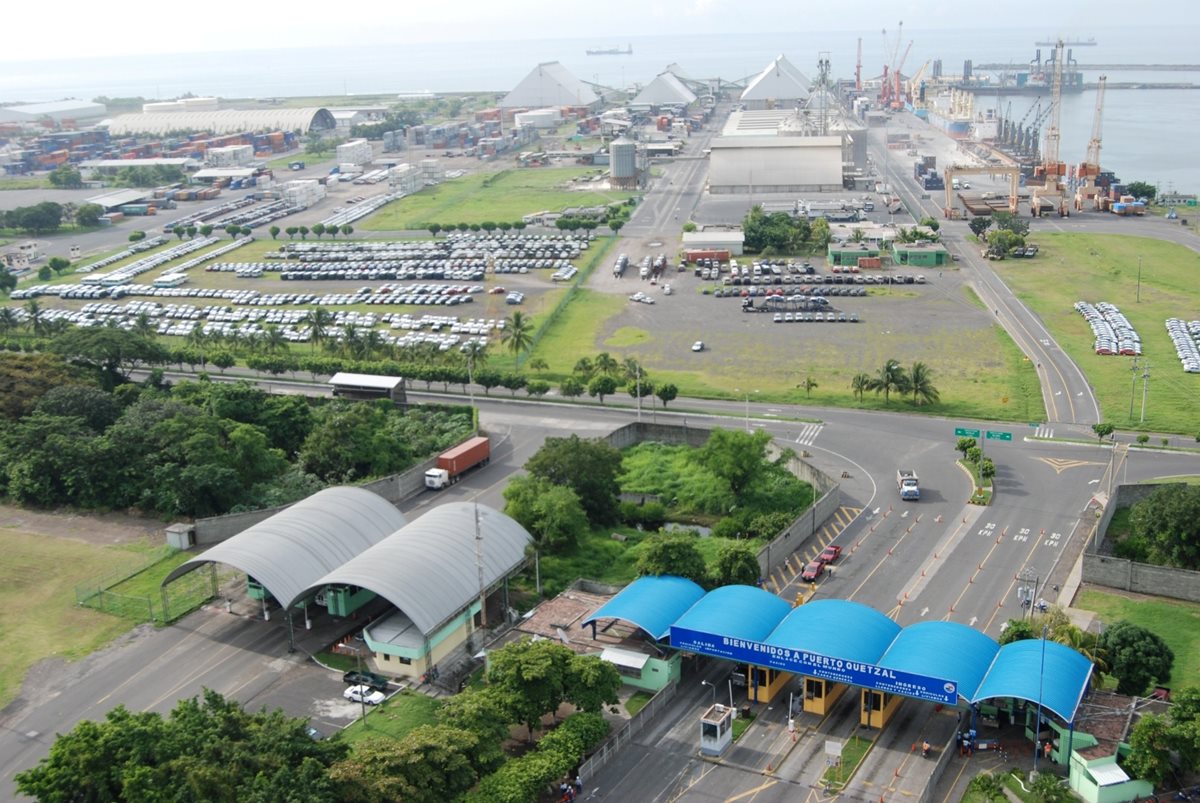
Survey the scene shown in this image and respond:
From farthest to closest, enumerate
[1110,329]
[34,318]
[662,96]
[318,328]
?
[662,96], [34,318], [1110,329], [318,328]

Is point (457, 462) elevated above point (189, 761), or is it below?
below

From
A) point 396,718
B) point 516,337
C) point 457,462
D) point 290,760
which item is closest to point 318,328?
point 516,337

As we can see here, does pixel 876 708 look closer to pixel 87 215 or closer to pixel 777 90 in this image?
pixel 87 215

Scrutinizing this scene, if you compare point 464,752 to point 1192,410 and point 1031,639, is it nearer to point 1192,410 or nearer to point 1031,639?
point 1031,639

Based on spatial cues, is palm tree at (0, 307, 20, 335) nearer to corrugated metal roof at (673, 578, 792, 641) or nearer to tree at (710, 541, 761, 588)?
tree at (710, 541, 761, 588)

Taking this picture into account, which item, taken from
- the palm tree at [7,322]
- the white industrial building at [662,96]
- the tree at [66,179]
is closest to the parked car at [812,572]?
the palm tree at [7,322]

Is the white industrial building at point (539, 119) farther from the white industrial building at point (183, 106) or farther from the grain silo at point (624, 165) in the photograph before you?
the white industrial building at point (183, 106)
